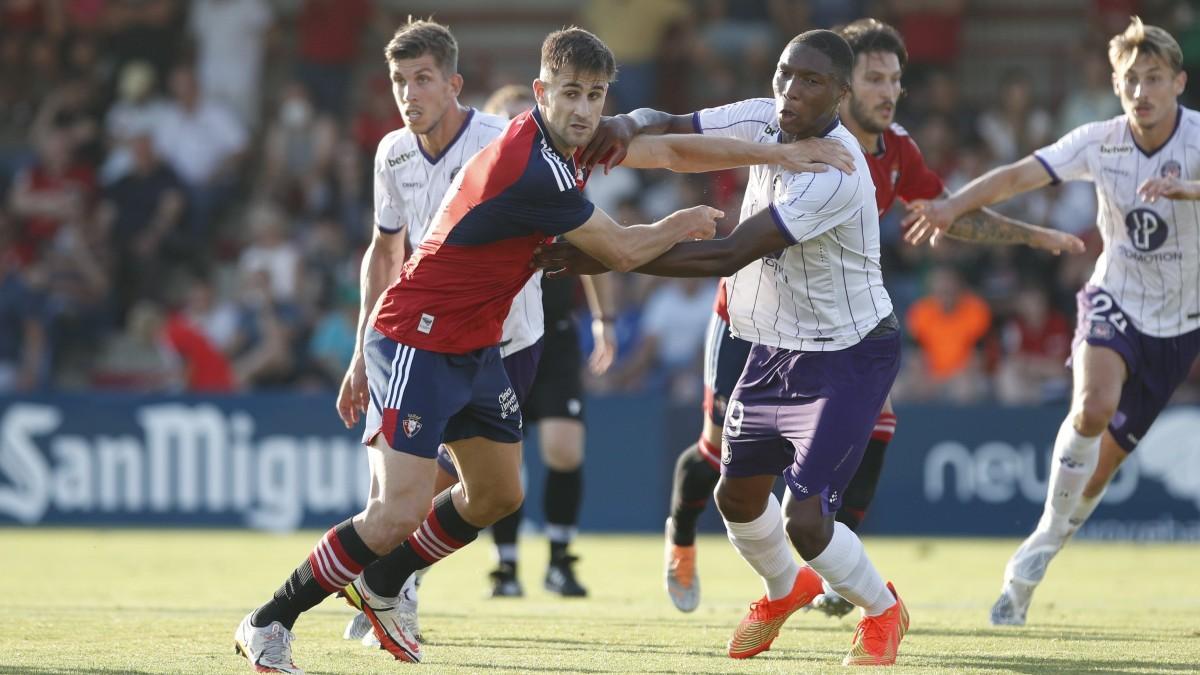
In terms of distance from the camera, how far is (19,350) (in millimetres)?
16984

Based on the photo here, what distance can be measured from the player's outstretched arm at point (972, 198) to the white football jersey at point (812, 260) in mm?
1030

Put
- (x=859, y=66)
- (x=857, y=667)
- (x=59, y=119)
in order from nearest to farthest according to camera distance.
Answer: (x=857, y=667) → (x=859, y=66) → (x=59, y=119)

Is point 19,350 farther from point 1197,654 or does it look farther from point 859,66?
point 1197,654

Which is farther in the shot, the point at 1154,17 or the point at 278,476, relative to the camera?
the point at 1154,17

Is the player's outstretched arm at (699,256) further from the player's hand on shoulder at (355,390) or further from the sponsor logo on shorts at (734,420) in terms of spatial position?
the player's hand on shoulder at (355,390)

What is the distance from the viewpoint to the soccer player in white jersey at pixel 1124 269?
7.74 m

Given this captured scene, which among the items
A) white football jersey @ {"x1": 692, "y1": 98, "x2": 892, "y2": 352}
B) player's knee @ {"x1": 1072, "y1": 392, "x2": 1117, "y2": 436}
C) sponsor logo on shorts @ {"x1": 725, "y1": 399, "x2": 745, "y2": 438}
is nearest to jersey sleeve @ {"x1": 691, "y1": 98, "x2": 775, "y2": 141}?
white football jersey @ {"x1": 692, "y1": 98, "x2": 892, "y2": 352}

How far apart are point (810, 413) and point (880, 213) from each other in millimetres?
1592

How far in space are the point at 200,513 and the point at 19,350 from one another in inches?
136

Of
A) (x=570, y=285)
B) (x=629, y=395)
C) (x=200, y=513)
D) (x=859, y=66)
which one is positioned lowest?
(x=200, y=513)

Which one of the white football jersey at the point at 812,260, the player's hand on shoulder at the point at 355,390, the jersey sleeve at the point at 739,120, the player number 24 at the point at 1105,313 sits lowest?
the player's hand on shoulder at the point at 355,390

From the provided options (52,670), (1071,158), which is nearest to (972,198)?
(1071,158)

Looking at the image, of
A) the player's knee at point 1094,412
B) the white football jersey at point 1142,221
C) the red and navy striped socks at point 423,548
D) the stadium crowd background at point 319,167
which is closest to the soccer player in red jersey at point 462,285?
the red and navy striped socks at point 423,548

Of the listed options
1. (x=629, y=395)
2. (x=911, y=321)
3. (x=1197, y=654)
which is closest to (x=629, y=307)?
(x=629, y=395)
